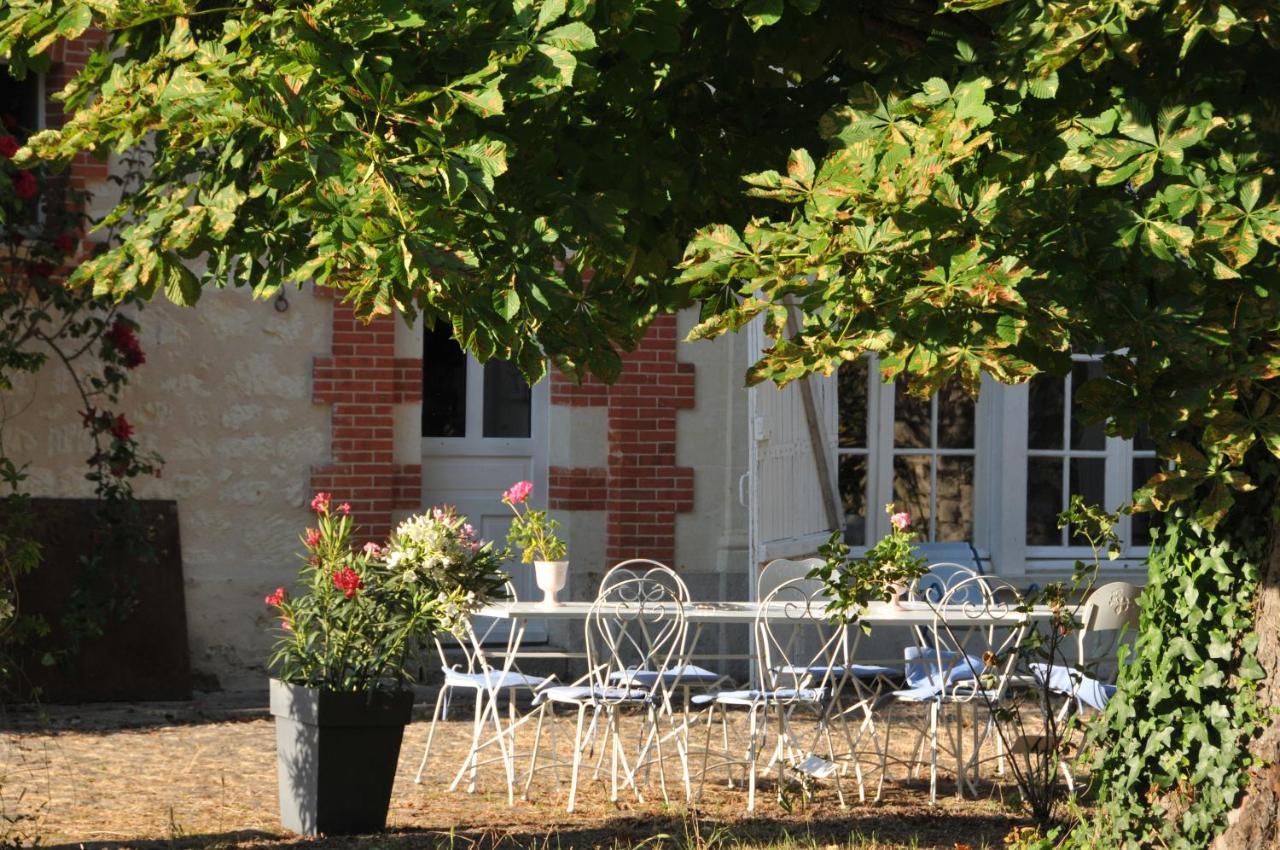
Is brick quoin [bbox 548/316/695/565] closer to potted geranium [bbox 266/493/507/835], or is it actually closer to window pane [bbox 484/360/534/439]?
window pane [bbox 484/360/534/439]

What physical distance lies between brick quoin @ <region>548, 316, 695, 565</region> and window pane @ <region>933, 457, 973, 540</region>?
1.77 meters

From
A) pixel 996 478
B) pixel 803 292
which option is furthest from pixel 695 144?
pixel 996 478

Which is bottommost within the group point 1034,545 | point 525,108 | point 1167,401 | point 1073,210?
point 1034,545

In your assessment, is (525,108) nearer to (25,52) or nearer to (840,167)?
(840,167)

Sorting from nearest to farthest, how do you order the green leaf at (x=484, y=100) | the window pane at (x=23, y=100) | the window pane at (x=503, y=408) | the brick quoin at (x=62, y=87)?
the green leaf at (x=484, y=100) → the brick quoin at (x=62, y=87) → the window pane at (x=23, y=100) → the window pane at (x=503, y=408)

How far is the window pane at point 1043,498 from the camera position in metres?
10.5

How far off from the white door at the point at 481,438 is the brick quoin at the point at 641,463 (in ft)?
1.37

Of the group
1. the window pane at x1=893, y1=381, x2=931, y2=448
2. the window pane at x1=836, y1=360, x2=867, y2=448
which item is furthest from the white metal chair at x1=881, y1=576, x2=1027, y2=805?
the window pane at x1=893, y1=381, x2=931, y2=448

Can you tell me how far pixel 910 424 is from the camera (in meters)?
10.4

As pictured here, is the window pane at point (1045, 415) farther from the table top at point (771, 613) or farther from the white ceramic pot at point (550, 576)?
the white ceramic pot at point (550, 576)

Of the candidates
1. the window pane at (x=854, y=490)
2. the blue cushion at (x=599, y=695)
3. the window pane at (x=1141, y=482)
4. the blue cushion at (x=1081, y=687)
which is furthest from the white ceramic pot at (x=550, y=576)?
the window pane at (x=1141, y=482)

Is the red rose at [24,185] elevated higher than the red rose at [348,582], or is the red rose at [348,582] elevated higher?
the red rose at [24,185]

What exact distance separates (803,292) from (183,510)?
22.9ft

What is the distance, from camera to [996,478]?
34.0 feet
